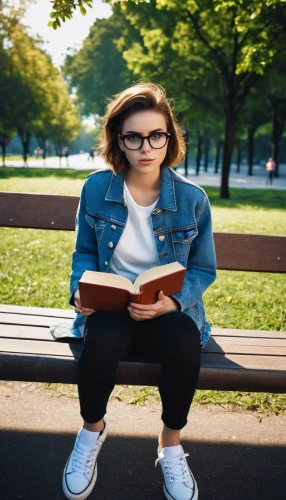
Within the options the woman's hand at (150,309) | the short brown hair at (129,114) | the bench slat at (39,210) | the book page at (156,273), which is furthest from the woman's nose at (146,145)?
the bench slat at (39,210)

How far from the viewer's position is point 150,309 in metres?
2.03

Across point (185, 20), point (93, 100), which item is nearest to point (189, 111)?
point (185, 20)

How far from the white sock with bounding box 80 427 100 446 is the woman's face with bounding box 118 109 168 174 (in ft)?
3.80

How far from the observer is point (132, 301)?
1.98 metres

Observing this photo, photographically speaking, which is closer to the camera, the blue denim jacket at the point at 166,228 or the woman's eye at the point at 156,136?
the woman's eye at the point at 156,136

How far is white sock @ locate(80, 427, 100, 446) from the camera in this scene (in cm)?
206

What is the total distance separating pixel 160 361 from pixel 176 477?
0.47m

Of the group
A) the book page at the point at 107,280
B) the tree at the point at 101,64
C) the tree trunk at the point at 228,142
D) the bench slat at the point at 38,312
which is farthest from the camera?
the tree at the point at 101,64

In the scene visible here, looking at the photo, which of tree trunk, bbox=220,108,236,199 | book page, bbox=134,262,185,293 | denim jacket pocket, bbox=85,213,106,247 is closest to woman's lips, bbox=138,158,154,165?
denim jacket pocket, bbox=85,213,106,247

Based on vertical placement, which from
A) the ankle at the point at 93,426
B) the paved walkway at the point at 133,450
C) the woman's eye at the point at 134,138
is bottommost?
the paved walkway at the point at 133,450

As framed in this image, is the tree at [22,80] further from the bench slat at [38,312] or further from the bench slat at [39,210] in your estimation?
the bench slat at [38,312]

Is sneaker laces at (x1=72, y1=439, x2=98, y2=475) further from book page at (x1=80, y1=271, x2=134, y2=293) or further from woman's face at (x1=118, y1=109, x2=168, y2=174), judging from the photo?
woman's face at (x1=118, y1=109, x2=168, y2=174)

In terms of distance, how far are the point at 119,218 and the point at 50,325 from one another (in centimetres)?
65

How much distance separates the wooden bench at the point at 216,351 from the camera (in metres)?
2.10
